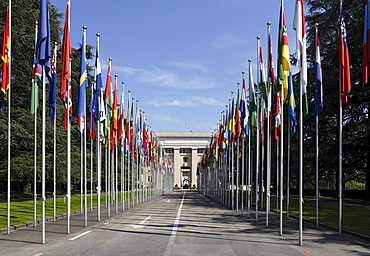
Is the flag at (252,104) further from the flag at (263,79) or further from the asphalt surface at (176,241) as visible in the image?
the asphalt surface at (176,241)

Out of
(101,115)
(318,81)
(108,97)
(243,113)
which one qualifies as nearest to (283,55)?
(318,81)

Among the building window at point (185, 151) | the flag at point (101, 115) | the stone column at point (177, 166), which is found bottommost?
the stone column at point (177, 166)

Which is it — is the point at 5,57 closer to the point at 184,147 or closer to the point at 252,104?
the point at 252,104

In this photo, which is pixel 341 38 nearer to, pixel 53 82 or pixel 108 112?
pixel 53 82

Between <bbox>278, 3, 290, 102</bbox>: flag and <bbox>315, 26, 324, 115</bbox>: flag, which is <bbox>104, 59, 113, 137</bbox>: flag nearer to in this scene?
<bbox>278, 3, 290, 102</bbox>: flag

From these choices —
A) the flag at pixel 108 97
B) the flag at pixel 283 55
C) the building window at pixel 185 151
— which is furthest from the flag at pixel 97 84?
the building window at pixel 185 151

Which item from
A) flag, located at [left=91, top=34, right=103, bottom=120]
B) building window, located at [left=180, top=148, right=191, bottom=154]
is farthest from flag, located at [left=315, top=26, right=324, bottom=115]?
building window, located at [left=180, top=148, right=191, bottom=154]

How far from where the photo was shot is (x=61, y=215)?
28.1 metres

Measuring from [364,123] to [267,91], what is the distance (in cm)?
1513

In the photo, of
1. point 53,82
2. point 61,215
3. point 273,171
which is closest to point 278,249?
point 53,82

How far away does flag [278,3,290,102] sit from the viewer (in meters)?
18.4

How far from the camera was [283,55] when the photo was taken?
1850 cm

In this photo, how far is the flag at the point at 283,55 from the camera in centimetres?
1836

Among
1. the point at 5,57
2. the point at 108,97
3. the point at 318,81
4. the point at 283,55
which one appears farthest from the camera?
the point at 108,97
